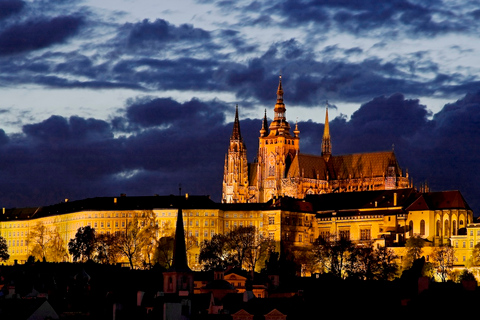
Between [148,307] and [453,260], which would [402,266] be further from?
[148,307]

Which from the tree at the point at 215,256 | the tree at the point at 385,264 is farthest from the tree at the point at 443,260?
the tree at the point at 215,256

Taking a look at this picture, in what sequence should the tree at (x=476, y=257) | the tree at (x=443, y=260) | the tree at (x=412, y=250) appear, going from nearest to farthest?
the tree at (x=443, y=260)
the tree at (x=476, y=257)
the tree at (x=412, y=250)

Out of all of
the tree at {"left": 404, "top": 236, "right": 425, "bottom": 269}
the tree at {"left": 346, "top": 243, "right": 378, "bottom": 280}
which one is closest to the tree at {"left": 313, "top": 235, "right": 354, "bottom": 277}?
the tree at {"left": 346, "top": 243, "right": 378, "bottom": 280}

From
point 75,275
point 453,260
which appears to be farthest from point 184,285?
point 453,260

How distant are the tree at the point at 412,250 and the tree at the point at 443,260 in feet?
7.09

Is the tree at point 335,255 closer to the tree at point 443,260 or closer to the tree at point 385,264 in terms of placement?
the tree at point 385,264

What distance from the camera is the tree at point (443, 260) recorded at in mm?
188375

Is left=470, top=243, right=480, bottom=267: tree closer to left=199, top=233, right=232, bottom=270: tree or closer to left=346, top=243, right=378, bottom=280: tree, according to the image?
left=346, top=243, right=378, bottom=280: tree

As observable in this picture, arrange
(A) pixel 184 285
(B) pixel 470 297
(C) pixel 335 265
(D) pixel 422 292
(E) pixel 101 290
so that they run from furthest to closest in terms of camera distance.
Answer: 1. (C) pixel 335 265
2. (E) pixel 101 290
3. (A) pixel 184 285
4. (D) pixel 422 292
5. (B) pixel 470 297

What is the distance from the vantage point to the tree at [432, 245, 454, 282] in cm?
18838

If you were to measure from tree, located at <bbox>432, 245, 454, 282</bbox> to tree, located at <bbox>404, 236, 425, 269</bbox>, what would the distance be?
7.09 ft

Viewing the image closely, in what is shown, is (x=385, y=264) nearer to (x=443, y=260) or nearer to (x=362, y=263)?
(x=362, y=263)

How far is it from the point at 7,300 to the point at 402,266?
10616 centimetres

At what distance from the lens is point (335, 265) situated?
620ft
